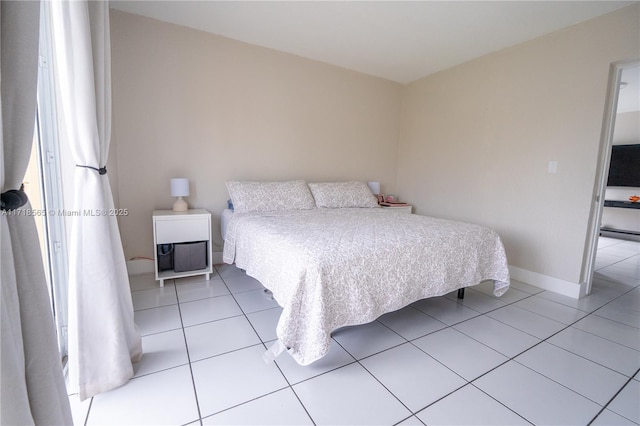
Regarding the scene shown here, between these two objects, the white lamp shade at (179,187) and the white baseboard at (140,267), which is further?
the white baseboard at (140,267)

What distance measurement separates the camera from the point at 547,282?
2758mm

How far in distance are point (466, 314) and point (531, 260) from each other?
1.28 m

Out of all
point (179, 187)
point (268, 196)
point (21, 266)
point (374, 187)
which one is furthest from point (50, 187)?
point (374, 187)

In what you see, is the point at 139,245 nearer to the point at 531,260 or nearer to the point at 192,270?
the point at 192,270

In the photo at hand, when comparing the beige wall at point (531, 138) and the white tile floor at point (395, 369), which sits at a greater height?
the beige wall at point (531, 138)

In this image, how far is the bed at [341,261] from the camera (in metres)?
1.41

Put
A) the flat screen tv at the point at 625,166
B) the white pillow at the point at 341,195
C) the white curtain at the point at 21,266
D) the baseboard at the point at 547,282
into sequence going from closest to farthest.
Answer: the white curtain at the point at 21,266 → the baseboard at the point at 547,282 → the white pillow at the point at 341,195 → the flat screen tv at the point at 625,166

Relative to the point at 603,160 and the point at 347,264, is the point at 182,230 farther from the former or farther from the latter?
the point at 603,160

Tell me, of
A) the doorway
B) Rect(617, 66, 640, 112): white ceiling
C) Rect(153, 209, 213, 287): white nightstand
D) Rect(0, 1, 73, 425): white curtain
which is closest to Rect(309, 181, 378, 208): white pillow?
Rect(153, 209, 213, 287): white nightstand

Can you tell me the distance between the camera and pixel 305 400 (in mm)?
1314

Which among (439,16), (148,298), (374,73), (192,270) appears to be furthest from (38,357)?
(374,73)

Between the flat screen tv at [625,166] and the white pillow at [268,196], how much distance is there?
18.5ft

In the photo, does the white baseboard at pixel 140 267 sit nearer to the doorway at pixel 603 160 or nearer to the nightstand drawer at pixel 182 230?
the nightstand drawer at pixel 182 230

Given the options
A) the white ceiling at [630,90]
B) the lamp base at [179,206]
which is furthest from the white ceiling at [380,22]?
the lamp base at [179,206]
